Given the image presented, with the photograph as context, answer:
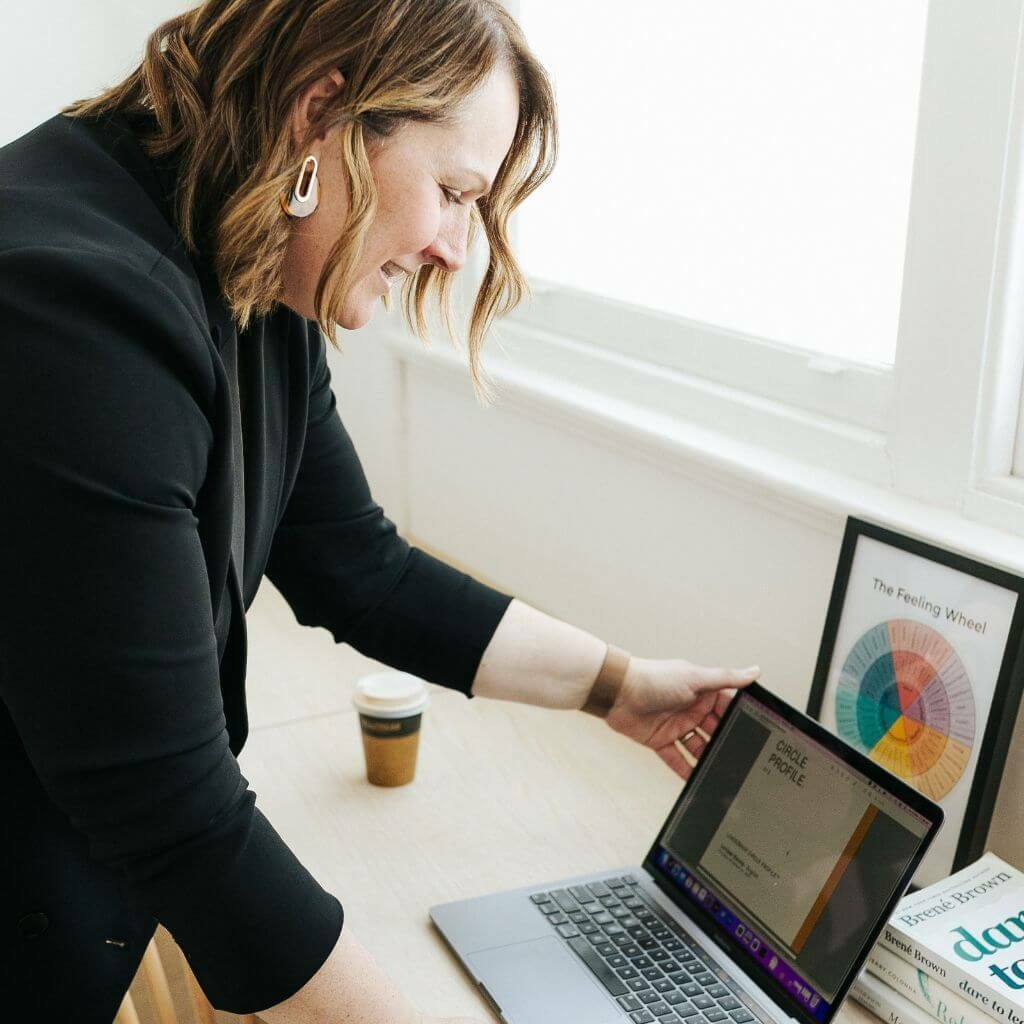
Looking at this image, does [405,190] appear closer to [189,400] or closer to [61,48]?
[189,400]

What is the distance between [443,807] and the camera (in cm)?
130

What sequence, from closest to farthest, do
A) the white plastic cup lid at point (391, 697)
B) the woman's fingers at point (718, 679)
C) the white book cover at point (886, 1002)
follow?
the white book cover at point (886, 1002) < the woman's fingers at point (718, 679) < the white plastic cup lid at point (391, 697)

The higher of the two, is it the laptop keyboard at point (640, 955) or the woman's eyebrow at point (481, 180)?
the woman's eyebrow at point (481, 180)

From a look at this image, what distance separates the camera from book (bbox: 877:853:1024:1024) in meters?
0.90

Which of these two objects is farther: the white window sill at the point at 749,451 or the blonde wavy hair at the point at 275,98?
the white window sill at the point at 749,451

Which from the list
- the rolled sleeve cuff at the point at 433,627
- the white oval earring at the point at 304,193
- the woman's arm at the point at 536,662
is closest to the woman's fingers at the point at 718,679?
the woman's arm at the point at 536,662

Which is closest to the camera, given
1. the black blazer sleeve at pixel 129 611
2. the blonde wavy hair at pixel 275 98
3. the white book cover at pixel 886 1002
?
the black blazer sleeve at pixel 129 611

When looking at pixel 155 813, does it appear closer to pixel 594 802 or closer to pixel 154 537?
pixel 154 537

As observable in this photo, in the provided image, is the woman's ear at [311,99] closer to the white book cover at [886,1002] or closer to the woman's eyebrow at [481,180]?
the woman's eyebrow at [481,180]

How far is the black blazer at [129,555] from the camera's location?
2.31 ft

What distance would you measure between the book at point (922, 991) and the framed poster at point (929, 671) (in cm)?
15

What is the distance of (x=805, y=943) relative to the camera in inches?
38.9

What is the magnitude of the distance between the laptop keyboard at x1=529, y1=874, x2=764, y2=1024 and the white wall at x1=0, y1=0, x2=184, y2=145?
5.63ft

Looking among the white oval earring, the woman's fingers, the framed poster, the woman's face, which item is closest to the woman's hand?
the woman's fingers
